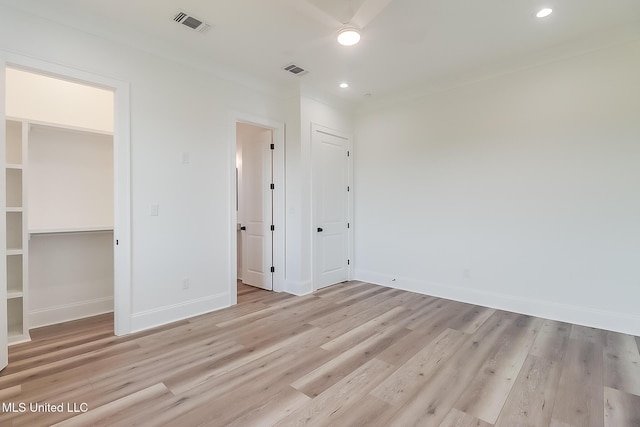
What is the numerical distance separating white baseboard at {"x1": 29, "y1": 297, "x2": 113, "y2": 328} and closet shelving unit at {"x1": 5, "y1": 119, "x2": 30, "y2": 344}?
305 mm

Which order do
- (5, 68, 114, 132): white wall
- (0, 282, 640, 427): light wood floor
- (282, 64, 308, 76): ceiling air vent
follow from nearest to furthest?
(0, 282, 640, 427): light wood floor
(5, 68, 114, 132): white wall
(282, 64, 308, 76): ceiling air vent

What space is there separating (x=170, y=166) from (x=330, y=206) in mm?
2417

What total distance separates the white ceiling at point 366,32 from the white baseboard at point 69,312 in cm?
291

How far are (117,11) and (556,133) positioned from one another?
4.62 meters

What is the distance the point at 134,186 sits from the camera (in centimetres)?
306

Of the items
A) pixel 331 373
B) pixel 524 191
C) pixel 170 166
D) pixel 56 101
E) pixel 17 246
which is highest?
pixel 56 101

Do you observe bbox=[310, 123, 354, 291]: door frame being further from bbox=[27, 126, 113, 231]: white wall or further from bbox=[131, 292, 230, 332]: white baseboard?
bbox=[27, 126, 113, 231]: white wall

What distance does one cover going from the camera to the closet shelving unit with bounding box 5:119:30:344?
2793 millimetres

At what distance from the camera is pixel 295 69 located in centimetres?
385

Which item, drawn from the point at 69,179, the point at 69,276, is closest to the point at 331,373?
the point at 69,276

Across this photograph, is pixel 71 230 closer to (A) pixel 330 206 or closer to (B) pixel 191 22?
(B) pixel 191 22

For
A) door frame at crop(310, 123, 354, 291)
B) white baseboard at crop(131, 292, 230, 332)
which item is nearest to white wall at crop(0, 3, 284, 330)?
white baseboard at crop(131, 292, 230, 332)

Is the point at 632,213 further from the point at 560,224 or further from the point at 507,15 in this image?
the point at 507,15

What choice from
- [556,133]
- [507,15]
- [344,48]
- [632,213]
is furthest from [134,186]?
[632,213]
